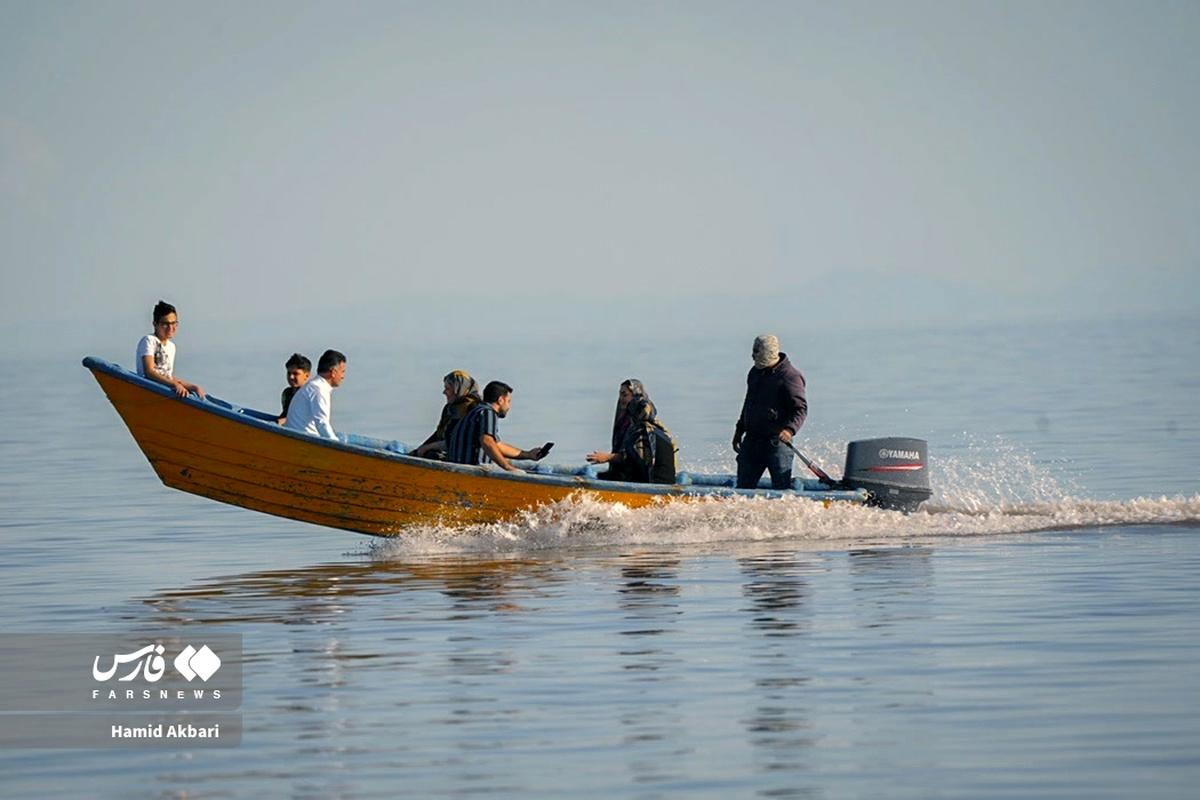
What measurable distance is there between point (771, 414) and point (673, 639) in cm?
606

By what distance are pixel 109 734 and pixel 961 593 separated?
6362 mm

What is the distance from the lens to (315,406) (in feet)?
57.7

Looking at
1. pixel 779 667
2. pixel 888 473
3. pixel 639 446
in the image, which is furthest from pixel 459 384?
pixel 779 667

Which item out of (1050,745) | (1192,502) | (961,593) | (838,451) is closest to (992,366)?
(838,451)

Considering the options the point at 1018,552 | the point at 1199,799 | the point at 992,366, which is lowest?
the point at 1199,799

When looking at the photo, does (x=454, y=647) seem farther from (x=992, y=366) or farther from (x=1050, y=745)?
(x=992, y=366)

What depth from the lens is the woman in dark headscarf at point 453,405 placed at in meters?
18.0

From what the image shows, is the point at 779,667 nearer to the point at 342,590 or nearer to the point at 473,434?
the point at 342,590

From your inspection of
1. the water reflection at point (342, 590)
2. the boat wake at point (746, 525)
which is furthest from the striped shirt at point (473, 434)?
the water reflection at point (342, 590)

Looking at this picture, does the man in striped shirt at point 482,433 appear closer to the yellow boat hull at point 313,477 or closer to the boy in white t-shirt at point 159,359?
the yellow boat hull at point 313,477

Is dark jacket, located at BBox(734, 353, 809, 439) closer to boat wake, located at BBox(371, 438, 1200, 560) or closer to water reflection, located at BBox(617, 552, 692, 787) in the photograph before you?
boat wake, located at BBox(371, 438, 1200, 560)

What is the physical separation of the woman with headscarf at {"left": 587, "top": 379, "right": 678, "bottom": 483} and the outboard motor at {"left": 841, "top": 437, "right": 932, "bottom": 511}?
172 centimetres

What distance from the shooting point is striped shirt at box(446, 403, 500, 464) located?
58.4 ft

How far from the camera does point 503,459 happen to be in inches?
696
